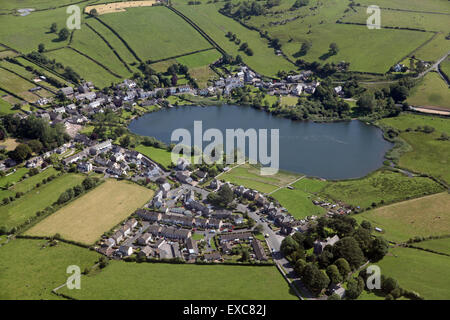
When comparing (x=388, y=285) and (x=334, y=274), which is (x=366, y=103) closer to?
(x=388, y=285)

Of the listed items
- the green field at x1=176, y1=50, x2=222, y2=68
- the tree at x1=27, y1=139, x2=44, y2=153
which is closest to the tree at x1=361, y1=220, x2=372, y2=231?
the tree at x1=27, y1=139, x2=44, y2=153

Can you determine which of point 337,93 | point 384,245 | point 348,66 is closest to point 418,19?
point 348,66

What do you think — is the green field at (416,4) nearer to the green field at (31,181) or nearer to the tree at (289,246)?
the tree at (289,246)

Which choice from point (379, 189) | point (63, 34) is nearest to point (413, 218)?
point (379, 189)

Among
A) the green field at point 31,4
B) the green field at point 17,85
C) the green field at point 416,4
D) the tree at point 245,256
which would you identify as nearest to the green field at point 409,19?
the green field at point 416,4

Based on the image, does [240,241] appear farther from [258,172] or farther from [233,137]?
[233,137]

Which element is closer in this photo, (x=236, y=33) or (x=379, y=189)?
(x=379, y=189)
